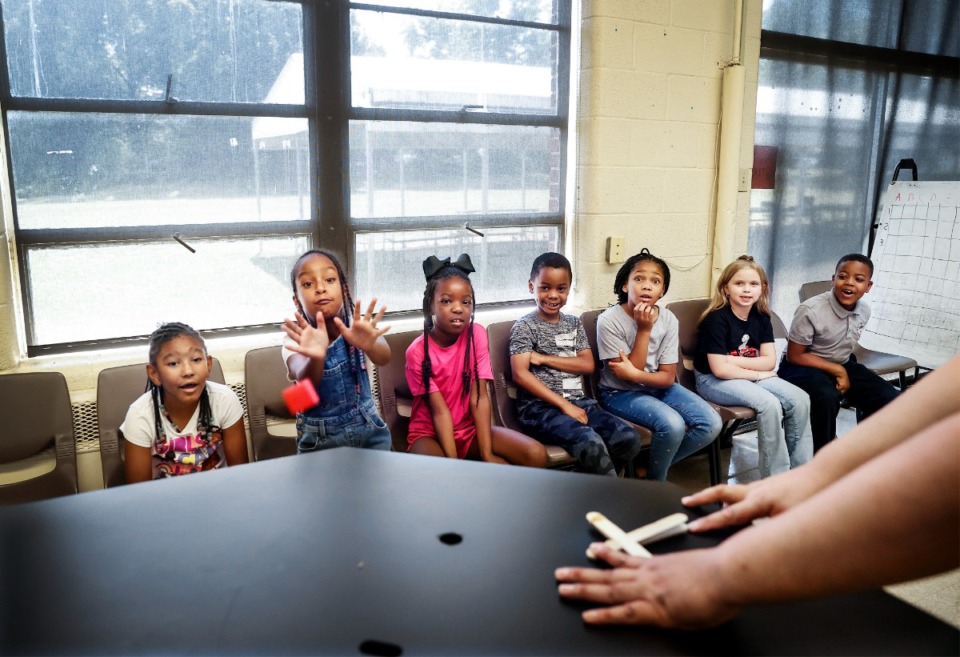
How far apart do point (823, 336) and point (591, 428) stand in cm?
155

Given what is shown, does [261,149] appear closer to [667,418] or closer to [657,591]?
[667,418]

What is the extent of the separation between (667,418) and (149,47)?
2.61 m

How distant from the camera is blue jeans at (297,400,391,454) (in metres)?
2.54

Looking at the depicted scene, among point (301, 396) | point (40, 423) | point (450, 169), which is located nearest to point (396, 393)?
point (450, 169)

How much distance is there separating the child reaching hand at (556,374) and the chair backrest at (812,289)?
1.79 metres

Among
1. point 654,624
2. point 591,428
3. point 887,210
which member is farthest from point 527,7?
point 654,624

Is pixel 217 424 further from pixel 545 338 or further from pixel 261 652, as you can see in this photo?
pixel 261 652

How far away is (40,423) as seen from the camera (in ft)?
8.73

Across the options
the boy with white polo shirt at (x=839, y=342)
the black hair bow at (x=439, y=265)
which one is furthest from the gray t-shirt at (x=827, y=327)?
the black hair bow at (x=439, y=265)

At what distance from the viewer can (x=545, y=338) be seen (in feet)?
10.5

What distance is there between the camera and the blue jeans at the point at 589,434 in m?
2.85

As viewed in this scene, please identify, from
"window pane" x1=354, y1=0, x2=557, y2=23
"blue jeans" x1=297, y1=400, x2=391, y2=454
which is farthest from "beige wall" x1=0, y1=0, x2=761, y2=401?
"blue jeans" x1=297, y1=400, x2=391, y2=454

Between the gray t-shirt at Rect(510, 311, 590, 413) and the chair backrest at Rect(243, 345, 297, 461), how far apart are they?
0.98 metres

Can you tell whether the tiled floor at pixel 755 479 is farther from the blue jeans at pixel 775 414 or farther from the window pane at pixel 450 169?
the window pane at pixel 450 169
